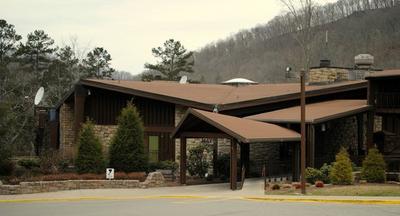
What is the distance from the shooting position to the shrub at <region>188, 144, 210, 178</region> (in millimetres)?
27672

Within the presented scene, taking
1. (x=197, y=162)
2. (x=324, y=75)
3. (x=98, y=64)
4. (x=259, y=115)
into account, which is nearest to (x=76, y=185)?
(x=197, y=162)

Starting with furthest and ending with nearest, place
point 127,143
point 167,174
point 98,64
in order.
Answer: point 98,64, point 167,174, point 127,143

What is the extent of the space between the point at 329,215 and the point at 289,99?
16.3 meters

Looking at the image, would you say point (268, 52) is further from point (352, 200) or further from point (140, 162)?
point (352, 200)

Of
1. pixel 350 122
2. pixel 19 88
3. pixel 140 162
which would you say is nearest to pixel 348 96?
pixel 350 122

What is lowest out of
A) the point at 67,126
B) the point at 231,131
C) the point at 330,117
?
the point at 231,131

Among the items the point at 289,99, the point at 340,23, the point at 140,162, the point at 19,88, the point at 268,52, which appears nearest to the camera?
the point at 140,162

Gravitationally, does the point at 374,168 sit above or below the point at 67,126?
below

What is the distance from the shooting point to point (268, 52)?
9656 centimetres

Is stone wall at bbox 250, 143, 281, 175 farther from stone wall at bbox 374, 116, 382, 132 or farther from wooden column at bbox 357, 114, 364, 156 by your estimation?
stone wall at bbox 374, 116, 382, 132

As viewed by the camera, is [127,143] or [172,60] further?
[172,60]

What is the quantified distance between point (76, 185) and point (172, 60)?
52.0 meters

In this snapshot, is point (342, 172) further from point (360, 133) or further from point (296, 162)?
point (360, 133)

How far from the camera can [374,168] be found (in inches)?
Result: 907
